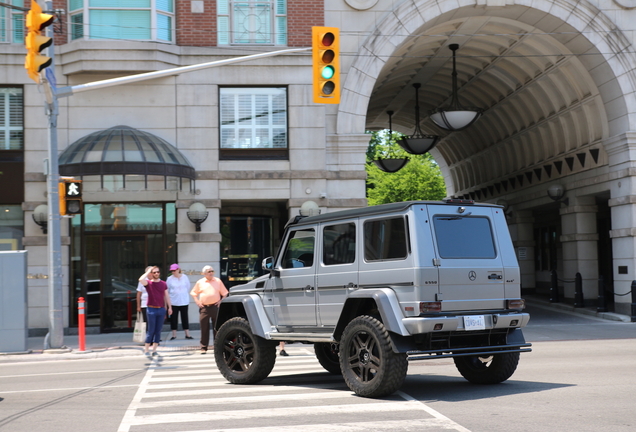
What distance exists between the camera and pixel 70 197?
55.5ft

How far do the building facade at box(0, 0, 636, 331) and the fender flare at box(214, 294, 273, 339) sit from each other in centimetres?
920

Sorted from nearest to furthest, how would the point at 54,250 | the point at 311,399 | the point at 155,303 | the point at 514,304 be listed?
the point at 311,399, the point at 514,304, the point at 155,303, the point at 54,250

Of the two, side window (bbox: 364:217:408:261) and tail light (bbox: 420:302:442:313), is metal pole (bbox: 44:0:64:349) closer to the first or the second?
side window (bbox: 364:217:408:261)

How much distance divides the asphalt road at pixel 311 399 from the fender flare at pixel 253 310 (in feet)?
2.42

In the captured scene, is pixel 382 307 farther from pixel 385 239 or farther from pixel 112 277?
pixel 112 277

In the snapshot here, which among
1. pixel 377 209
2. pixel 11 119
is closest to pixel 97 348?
pixel 11 119

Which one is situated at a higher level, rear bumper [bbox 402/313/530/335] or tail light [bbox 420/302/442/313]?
tail light [bbox 420/302/442/313]

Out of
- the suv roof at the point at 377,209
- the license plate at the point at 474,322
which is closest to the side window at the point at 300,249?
the suv roof at the point at 377,209

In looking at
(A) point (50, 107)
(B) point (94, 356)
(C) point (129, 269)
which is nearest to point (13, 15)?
(A) point (50, 107)

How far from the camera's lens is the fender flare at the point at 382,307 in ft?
28.9

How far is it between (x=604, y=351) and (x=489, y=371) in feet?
18.2

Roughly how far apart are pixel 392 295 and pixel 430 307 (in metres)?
0.44

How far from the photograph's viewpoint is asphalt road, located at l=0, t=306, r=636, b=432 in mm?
7570

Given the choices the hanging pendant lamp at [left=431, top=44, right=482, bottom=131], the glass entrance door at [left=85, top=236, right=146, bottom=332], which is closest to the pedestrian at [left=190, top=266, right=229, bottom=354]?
the glass entrance door at [left=85, top=236, right=146, bottom=332]
